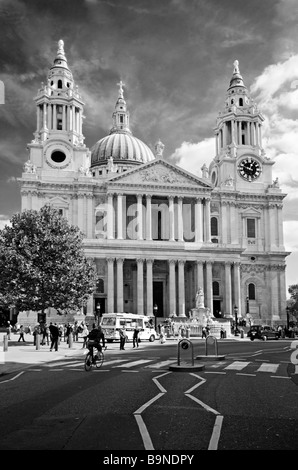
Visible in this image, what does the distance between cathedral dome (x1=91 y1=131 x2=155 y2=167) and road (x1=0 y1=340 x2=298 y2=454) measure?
91.1 metres

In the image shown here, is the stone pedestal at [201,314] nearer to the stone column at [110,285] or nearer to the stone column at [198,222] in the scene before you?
the stone column at [110,285]

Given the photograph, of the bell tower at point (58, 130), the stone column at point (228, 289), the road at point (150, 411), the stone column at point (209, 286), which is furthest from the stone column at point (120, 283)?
the road at point (150, 411)

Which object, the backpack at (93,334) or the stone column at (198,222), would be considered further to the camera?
the stone column at (198,222)

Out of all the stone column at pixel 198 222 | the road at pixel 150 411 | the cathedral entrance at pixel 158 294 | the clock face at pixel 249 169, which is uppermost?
the clock face at pixel 249 169

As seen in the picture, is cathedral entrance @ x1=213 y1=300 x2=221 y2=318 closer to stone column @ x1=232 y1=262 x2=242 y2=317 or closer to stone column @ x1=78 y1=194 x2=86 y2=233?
stone column @ x1=232 y1=262 x2=242 y2=317

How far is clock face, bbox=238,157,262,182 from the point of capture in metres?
87.8

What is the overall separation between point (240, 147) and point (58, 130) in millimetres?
28853

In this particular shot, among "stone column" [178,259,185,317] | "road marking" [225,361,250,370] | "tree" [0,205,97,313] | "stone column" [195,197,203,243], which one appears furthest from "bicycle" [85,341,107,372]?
"stone column" [195,197,203,243]

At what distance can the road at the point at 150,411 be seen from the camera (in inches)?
353

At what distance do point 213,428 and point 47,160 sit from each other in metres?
73.9

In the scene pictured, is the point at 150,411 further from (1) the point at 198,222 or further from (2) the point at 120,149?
(2) the point at 120,149

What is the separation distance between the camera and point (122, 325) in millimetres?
51781

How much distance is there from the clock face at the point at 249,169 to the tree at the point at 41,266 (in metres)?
43.0
